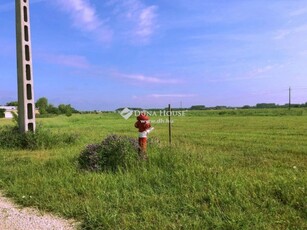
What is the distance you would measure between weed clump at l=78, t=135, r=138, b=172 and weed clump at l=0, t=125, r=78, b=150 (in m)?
5.21

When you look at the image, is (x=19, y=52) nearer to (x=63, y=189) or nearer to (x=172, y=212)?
(x=63, y=189)

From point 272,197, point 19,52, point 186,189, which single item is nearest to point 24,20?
point 19,52

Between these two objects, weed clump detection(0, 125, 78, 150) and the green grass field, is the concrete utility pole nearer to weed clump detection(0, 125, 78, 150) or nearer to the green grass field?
weed clump detection(0, 125, 78, 150)

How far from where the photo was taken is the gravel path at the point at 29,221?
14.4ft

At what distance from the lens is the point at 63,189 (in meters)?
5.77

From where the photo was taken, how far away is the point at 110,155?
7.36 metres

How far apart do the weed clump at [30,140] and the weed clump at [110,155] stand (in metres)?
5.21

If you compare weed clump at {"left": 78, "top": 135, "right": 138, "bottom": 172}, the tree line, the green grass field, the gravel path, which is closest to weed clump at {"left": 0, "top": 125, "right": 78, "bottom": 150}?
the green grass field

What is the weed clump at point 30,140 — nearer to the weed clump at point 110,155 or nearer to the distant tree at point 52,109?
the weed clump at point 110,155

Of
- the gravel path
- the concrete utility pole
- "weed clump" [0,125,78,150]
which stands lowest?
the gravel path

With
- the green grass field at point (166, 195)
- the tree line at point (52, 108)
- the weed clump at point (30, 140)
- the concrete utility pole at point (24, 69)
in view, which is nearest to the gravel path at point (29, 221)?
the green grass field at point (166, 195)

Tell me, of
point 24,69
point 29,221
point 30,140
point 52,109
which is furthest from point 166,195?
point 52,109

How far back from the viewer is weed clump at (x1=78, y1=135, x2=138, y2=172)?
7.06m

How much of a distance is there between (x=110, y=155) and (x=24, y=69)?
22.5 ft
